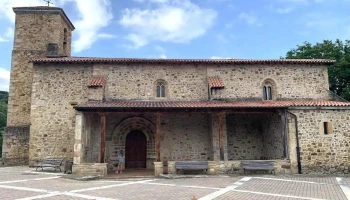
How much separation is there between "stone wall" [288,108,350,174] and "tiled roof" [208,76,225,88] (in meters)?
4.01

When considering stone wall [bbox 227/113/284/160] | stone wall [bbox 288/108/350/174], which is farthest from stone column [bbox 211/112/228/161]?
stone wall [bbox 288/108/350/174]

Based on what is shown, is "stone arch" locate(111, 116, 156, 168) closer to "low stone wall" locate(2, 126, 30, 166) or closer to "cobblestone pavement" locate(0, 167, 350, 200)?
"cobblestone pavement" locate(0, 167, 350, 200)

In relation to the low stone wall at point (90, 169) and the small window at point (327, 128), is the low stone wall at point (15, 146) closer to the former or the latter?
the low stone wall at point (90, 169)

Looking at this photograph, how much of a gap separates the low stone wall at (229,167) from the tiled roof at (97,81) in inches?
230

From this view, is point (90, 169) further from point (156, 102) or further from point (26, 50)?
point (26, 50)

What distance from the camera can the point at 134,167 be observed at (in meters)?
14.7

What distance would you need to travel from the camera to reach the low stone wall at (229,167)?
39.0ft

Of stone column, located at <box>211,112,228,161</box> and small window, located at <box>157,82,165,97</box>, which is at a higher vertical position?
small window, located at <box>157,82,165,97</box>

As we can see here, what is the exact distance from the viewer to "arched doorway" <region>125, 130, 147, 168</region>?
14789 mm

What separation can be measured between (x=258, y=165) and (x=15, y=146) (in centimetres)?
1352

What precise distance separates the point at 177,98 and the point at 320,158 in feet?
25.3

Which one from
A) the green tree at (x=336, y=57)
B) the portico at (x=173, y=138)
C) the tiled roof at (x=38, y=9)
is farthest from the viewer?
the green tree at (x=336, y=57)

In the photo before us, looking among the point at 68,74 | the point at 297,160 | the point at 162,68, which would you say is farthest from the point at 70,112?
the point at 297,160

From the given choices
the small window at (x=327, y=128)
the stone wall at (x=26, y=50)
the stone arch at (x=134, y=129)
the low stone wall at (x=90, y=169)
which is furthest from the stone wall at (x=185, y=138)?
the stone wall at (x=26, y=50)
